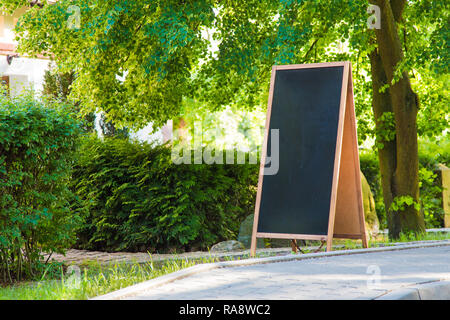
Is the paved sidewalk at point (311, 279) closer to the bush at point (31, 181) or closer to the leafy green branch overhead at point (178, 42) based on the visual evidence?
the bush at point (31, 181)

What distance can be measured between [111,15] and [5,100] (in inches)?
110

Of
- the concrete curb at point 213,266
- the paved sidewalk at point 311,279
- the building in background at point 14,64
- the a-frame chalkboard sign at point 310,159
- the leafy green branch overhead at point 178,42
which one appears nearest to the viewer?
the paved sidewalk at point 311,279

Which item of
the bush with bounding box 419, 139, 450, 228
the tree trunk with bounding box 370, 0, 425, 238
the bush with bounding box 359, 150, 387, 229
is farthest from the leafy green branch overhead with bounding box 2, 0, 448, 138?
the bush with bounding box 419, 139, 450, 228

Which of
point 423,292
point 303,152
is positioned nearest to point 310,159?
point 303,152

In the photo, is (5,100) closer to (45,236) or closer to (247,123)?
(45,236)

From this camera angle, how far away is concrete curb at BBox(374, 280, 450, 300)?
16.0 ft

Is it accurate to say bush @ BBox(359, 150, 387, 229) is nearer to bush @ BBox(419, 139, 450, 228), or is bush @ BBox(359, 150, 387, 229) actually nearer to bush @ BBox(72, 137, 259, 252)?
bush @ BBox(419, 139, 450, 228)

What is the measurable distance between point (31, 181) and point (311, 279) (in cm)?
442

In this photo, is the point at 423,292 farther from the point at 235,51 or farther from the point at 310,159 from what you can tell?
the point at 235,51

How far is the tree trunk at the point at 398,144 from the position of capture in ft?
37.6

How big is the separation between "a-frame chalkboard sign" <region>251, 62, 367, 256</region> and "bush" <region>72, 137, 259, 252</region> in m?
3.87

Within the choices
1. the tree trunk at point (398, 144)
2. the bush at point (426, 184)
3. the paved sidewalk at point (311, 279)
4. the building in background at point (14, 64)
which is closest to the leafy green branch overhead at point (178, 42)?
the tree trunk at point (398, 144)

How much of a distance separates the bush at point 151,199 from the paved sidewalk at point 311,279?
5.00 meters

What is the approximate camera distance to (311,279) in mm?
5844
